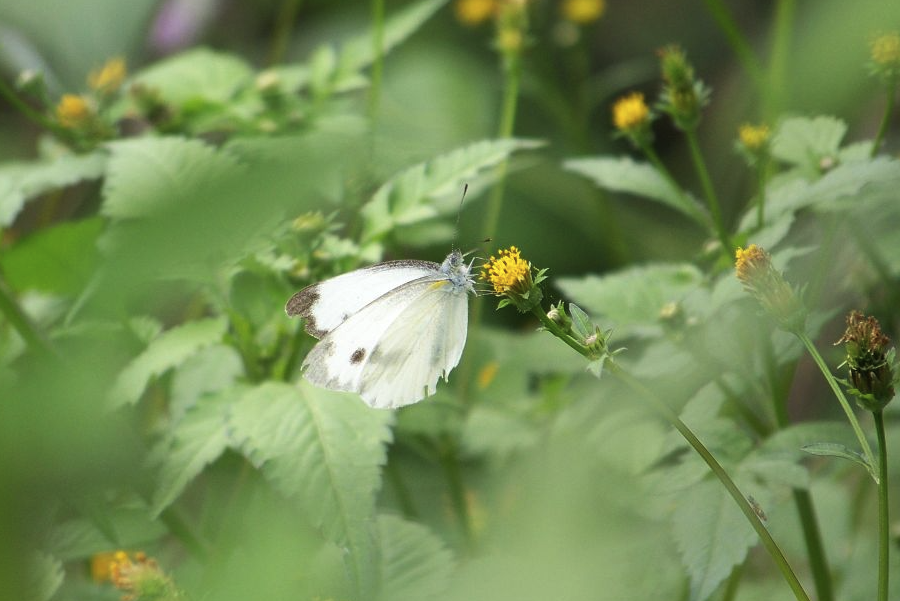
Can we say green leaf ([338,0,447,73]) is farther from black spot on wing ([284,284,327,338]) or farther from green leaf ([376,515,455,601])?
green leaf ([376,515,455,601])

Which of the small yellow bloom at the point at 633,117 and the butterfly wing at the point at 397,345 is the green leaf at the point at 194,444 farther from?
the small yellow bloom at the point at 633,117

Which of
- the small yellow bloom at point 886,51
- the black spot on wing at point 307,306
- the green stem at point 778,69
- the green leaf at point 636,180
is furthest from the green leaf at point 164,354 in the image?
the green stem at point 778,69

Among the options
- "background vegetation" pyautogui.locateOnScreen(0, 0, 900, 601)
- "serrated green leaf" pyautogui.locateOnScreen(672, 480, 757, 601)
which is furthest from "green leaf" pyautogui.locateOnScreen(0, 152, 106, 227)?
"serrated green leaf" pyautogui.locateOnScreen(672, 480, 757, 601)

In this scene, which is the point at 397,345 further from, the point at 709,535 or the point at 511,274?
the point at 709,535

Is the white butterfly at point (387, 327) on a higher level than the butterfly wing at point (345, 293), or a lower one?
lower

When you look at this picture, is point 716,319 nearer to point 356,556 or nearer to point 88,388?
point 356,556
